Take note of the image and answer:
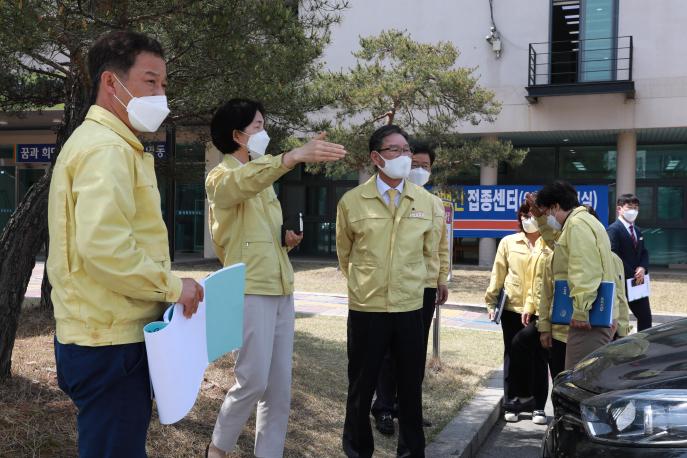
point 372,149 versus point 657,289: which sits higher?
point 372,149

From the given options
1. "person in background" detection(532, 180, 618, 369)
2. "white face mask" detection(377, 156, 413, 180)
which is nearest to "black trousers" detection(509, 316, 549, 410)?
"person in background" detection(532, 180, 618, 369)

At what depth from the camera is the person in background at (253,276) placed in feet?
10.8

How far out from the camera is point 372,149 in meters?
4.07

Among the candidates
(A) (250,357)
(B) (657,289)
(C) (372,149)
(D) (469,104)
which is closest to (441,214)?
(C) (372,149)

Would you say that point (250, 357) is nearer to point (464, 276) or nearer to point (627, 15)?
point (464, 276)

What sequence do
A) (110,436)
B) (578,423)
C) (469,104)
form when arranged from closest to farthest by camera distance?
1. (110,436)
2. (578,423)
3. (469,104)

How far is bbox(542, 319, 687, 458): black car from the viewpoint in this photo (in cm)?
252

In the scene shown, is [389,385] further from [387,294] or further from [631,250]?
[631,250]

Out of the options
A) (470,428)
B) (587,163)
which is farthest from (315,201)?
(470,428)

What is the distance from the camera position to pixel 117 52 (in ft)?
7.43

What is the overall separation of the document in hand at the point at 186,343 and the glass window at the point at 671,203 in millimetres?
19509

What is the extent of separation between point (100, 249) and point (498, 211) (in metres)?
11.1

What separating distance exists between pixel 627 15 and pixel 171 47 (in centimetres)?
1569

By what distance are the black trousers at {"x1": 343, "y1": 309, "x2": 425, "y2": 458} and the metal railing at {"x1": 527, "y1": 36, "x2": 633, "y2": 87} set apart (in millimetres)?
15249
